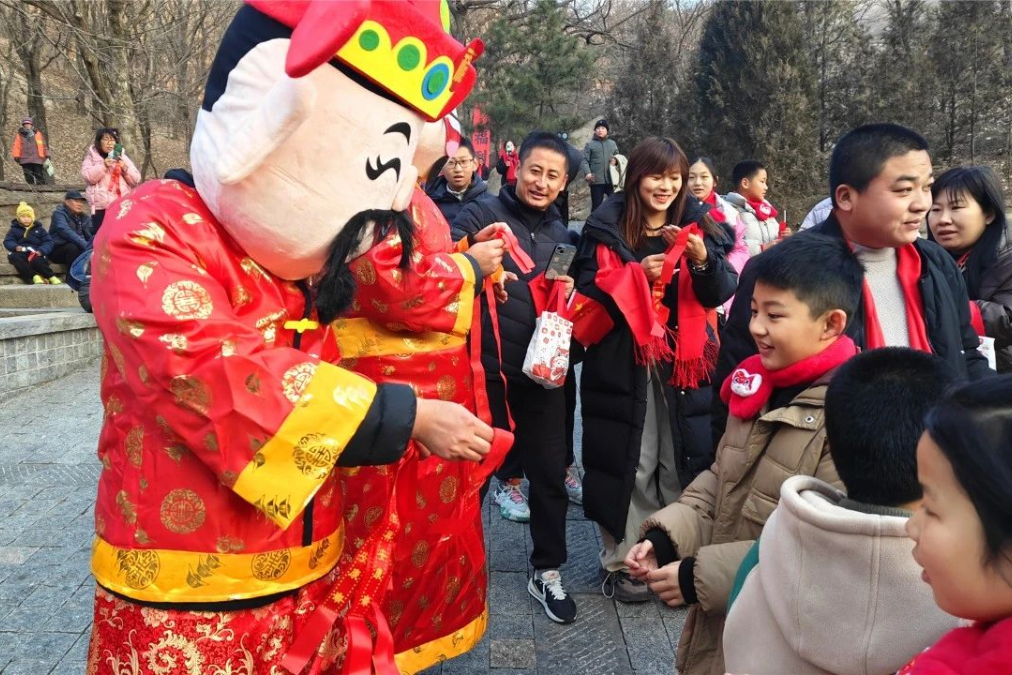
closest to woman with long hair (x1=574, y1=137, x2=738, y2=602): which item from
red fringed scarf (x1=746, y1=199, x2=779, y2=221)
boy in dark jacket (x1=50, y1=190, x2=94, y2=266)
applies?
red fringed scarf (x1=746, y1=199, x2=779, y2=221)

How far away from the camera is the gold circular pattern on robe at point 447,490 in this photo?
277 centimetres

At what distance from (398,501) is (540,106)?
19.6 m

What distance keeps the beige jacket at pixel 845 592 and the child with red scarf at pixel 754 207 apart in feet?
20.4

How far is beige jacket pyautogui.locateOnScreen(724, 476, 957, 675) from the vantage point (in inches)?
53.7

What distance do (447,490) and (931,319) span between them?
1.73 meters

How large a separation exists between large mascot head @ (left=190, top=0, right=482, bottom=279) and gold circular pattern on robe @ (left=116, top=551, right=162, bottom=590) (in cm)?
64

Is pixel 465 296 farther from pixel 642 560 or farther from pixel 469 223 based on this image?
pixel 469 223

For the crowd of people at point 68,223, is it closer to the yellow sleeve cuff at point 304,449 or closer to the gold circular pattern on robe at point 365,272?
the gold circular pattern on robe at point 365,272

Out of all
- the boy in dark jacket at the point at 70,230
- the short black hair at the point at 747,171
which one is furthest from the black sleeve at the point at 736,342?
the boy in dark jacket at the point at 70,230

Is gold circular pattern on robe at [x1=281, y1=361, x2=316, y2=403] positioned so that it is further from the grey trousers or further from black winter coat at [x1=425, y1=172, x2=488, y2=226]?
black winter coat at [x1=425, y1=172, x2=488, y2=226]

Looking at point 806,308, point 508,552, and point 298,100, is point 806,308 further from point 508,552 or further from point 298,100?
point 508,552

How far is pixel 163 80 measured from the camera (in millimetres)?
16578

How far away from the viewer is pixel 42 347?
7.07m

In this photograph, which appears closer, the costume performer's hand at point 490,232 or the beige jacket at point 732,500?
the beige jacket at point 732,500
